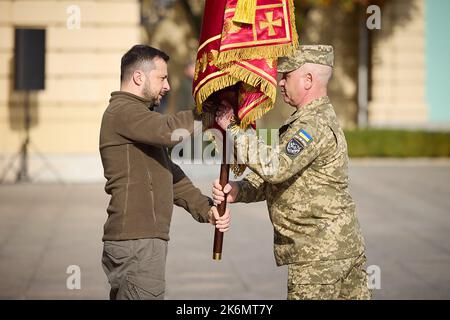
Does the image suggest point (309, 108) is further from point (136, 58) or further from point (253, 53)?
point (136, 58)

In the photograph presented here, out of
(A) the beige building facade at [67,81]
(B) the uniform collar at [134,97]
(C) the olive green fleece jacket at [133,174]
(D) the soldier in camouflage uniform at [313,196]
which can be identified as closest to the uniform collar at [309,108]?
(D) the soldier in camouflage uniform at [313,196]

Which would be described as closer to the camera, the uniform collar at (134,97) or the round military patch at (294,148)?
the round military patch at (294,148)

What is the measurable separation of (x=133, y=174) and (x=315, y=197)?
3.48 ft

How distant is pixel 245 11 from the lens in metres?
5.36

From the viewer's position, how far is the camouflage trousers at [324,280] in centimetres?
557

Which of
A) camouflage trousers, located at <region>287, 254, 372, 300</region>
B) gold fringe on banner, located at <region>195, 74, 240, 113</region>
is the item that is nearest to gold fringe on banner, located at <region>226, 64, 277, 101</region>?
gold fringe on banner, located at <region>195, 74, 240, 113</region>

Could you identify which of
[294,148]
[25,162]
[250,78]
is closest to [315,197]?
[294,148]

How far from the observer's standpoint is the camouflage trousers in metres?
5.57

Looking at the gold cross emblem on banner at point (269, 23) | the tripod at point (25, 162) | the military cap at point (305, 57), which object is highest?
the gold cross emblem on banner at point (269, 23)

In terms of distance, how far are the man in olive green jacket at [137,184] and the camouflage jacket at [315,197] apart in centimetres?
41

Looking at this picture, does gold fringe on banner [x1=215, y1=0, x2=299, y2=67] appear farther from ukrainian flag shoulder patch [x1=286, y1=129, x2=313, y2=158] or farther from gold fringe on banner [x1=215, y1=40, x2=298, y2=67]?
ukrainian flag shoulder patch [x1=286, y1=129, x2=313, y2=158]

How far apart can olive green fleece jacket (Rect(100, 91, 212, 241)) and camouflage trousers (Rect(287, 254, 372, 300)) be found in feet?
2.71

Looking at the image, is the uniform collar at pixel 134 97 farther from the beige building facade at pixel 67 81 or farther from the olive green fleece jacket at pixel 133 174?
the beige building facade at pixel 67 81
